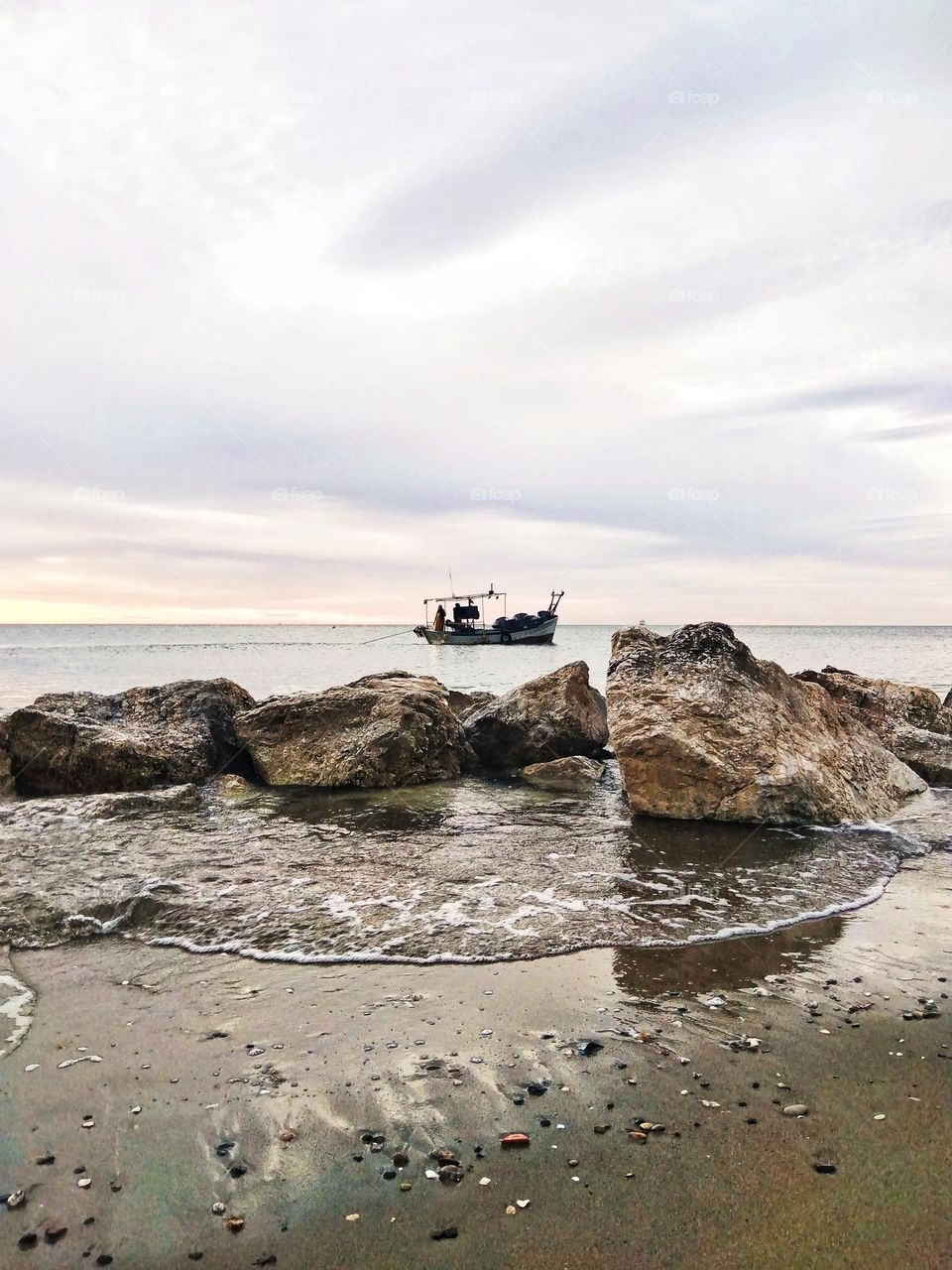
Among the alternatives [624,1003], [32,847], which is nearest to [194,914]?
[32,847]

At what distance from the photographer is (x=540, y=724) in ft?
40.9

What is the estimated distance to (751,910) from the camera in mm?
5684

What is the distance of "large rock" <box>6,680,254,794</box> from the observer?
10.2 metres

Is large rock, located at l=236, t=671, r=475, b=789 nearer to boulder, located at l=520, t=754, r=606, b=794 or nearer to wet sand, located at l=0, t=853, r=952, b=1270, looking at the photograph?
boulder, located at l=520, t=754, r=606, b=794

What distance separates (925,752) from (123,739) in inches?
433

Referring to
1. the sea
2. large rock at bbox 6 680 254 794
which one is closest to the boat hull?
large rock at bbox 6 680 254 794

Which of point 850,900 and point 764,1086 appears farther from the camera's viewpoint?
point 850,900

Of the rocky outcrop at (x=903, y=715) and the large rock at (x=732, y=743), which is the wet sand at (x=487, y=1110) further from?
the rocky outcrop at (x=903, y=715)

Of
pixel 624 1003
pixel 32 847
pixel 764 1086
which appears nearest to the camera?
pixel 764 1086

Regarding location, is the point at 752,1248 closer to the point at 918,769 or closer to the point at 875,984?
the point at 875,984

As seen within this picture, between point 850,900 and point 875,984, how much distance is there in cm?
159

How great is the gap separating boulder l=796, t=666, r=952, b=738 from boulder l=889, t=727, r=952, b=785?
338 millimetres

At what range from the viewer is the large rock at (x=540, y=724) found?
12344 mm

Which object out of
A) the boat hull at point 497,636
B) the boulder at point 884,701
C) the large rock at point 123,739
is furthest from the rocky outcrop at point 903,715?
the boat hull at point 497,636
